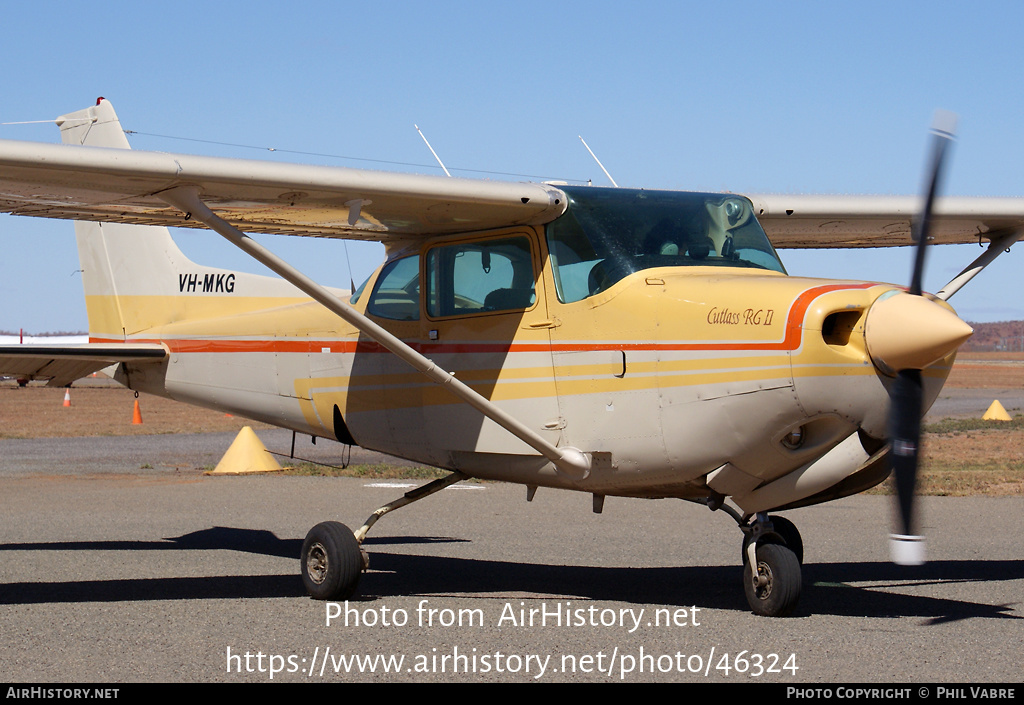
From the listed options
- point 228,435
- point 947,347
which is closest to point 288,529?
point 947,347

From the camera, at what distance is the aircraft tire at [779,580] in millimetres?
6832

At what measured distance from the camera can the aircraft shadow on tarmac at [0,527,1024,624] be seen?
7672mm

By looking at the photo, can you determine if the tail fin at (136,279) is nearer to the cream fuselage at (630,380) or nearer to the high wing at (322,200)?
the cream fuselage at (630,380)

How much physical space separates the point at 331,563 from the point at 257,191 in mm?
2712

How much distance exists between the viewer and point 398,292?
8.64 m

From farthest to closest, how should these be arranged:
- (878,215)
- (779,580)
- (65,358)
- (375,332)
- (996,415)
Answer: (996,415) < (65,358) < (878,215) < (375,332) < (779,580)

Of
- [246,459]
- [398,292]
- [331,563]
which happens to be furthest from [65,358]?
[246,459]

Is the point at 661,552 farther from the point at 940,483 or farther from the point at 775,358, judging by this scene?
the point at 940,483

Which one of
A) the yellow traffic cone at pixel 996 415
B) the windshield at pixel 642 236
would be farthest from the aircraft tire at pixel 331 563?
the yellow traffic cone at pixel 996 415

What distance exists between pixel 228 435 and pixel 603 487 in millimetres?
22538

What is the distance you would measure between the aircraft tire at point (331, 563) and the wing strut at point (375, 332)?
4.79 feet

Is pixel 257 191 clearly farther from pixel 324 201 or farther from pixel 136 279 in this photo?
pixel 136 279

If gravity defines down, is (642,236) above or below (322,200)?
below

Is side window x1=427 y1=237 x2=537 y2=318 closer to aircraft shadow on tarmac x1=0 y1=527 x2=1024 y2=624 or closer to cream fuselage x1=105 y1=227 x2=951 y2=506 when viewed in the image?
cream fuselage x1=105 y1=227 x2=951 y2=506
